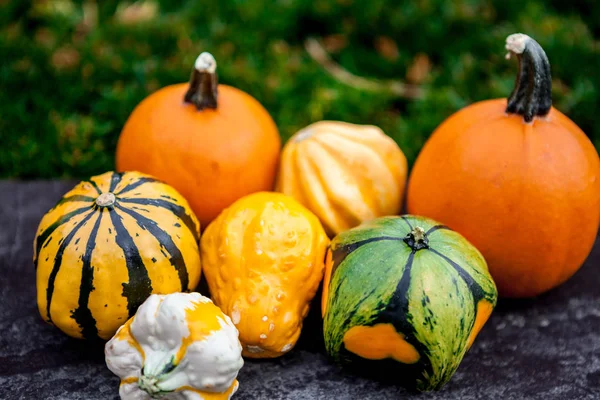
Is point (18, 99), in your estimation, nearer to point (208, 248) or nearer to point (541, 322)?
point (208, 248)

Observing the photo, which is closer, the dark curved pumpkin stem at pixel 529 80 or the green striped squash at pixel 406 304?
the green striped squash at pixel 406 304

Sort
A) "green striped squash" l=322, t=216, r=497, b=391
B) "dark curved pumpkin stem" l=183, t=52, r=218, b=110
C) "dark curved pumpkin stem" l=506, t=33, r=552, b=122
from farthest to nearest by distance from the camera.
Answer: "dark curved pumpkin stem" l=183, t=52, r=218, b=110
"dark curved pumpkin stem" l=506, t=33, r=552, b=122
"green striped squash" l=322, t=216, r=497, b=391

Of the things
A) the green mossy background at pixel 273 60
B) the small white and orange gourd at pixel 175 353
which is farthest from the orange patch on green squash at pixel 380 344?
the green mossy background at pixel 273 60

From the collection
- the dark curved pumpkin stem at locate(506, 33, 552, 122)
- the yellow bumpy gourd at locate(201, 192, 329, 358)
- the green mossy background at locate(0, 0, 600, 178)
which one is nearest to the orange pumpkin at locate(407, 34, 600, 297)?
the dark curved pumpkin stem at locate(506, 33, 552, 122)

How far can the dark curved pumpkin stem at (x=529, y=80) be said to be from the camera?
7.49 ft

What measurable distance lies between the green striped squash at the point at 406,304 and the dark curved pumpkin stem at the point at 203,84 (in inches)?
34.5

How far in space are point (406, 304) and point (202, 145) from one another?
1041 mm

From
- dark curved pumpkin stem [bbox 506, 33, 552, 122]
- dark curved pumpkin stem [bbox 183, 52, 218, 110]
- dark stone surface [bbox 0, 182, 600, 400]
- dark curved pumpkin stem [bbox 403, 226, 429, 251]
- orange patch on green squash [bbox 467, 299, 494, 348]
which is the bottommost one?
dark stone surface [bbox 0, 182, 600, 400]

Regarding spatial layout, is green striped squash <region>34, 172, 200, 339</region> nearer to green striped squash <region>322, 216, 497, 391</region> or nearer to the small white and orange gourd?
the small white and orange gourd

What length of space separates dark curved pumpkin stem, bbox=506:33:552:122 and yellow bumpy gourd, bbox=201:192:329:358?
0.85 metres

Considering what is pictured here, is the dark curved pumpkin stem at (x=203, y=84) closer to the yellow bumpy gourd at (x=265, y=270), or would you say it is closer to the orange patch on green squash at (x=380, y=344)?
the yellow bumpy gourd at (x=265, y=270)

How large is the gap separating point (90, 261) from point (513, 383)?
137 cm

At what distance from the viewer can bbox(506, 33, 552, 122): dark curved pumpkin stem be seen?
2.28 m

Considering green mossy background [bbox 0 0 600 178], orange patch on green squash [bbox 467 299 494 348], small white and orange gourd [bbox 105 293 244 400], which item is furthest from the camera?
green mossy background [bbox 0 0 600 178]
